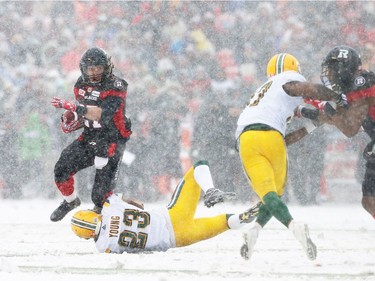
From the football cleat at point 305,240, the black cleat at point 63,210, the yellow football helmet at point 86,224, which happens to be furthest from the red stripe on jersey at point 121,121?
the football cleat at point 305,240

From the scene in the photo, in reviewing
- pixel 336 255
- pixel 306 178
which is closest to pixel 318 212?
pixel 306 178

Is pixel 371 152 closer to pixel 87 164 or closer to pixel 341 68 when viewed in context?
pixel 341 68

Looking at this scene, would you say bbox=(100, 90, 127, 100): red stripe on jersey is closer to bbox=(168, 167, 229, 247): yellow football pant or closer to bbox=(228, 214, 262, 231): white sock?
bbox=(168, 167, 229, 247): yellow football pant

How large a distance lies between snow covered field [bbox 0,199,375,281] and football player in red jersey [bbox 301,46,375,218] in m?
0.74

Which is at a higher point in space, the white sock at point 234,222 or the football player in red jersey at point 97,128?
the football player in red jersey at point 97,128

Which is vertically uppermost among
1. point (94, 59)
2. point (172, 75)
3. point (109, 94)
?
point (172, 75)

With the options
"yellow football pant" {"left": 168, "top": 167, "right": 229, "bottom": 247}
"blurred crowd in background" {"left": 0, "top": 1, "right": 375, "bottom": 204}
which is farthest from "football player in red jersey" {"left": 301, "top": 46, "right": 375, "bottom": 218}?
"blurred crowd in background" {"left": 0, "top": 1, "right": 375, "bottom": 204}

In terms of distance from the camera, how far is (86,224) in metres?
7.07

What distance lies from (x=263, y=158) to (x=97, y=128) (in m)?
2.28

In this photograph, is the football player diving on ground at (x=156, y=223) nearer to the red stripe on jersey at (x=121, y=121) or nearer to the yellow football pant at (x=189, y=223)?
the yellow football pant at (x=189, y=223)

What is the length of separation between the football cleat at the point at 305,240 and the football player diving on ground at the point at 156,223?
112 centimetres

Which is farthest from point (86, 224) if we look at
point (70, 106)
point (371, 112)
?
point (371, 112)

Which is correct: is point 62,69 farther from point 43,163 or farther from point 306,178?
point 306,178

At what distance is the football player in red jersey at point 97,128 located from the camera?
7980 mm
